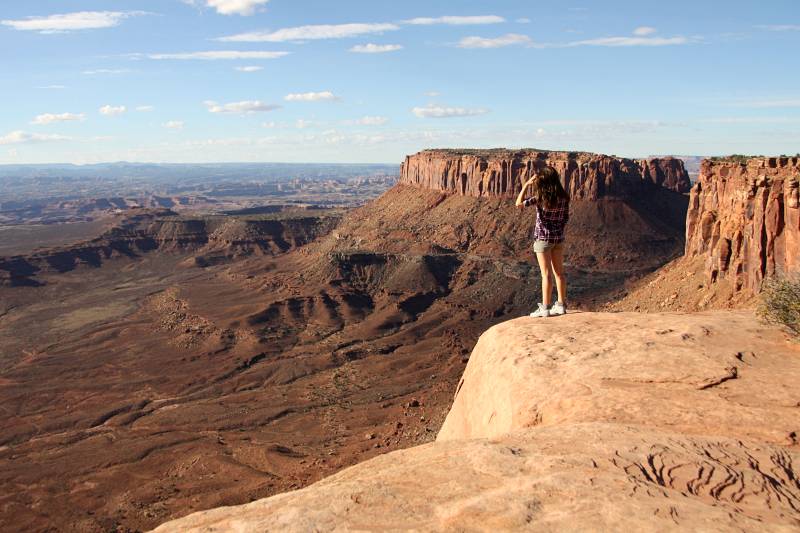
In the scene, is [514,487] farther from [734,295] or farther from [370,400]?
[370,400]

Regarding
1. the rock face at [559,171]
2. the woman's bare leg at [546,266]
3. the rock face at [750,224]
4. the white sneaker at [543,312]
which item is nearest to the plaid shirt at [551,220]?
the woman's bare leg at [546,266]

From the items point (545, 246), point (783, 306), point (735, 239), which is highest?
point (545, 246)

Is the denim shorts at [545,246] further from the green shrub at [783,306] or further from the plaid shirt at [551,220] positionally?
the green shrub at [783,306]

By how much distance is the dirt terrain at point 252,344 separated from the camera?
32.1 m

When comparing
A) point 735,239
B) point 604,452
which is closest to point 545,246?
point 604,452

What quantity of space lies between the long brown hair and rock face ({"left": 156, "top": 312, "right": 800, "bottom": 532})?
265 cm

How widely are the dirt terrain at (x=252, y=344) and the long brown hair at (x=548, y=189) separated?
2000 cm

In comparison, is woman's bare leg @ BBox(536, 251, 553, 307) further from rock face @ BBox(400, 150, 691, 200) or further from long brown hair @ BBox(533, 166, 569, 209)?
rock face @ BBox(400, 150, 691, 200)

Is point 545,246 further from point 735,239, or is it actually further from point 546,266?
point 735,239

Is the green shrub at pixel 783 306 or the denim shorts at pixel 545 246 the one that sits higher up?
the denim shorts at pixel 545 246

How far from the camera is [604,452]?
7.13m

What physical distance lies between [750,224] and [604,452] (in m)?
31.2

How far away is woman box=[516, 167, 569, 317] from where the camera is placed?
38.2 feet

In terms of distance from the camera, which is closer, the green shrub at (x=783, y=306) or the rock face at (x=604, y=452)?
the rock face at (x=604, y=452)
